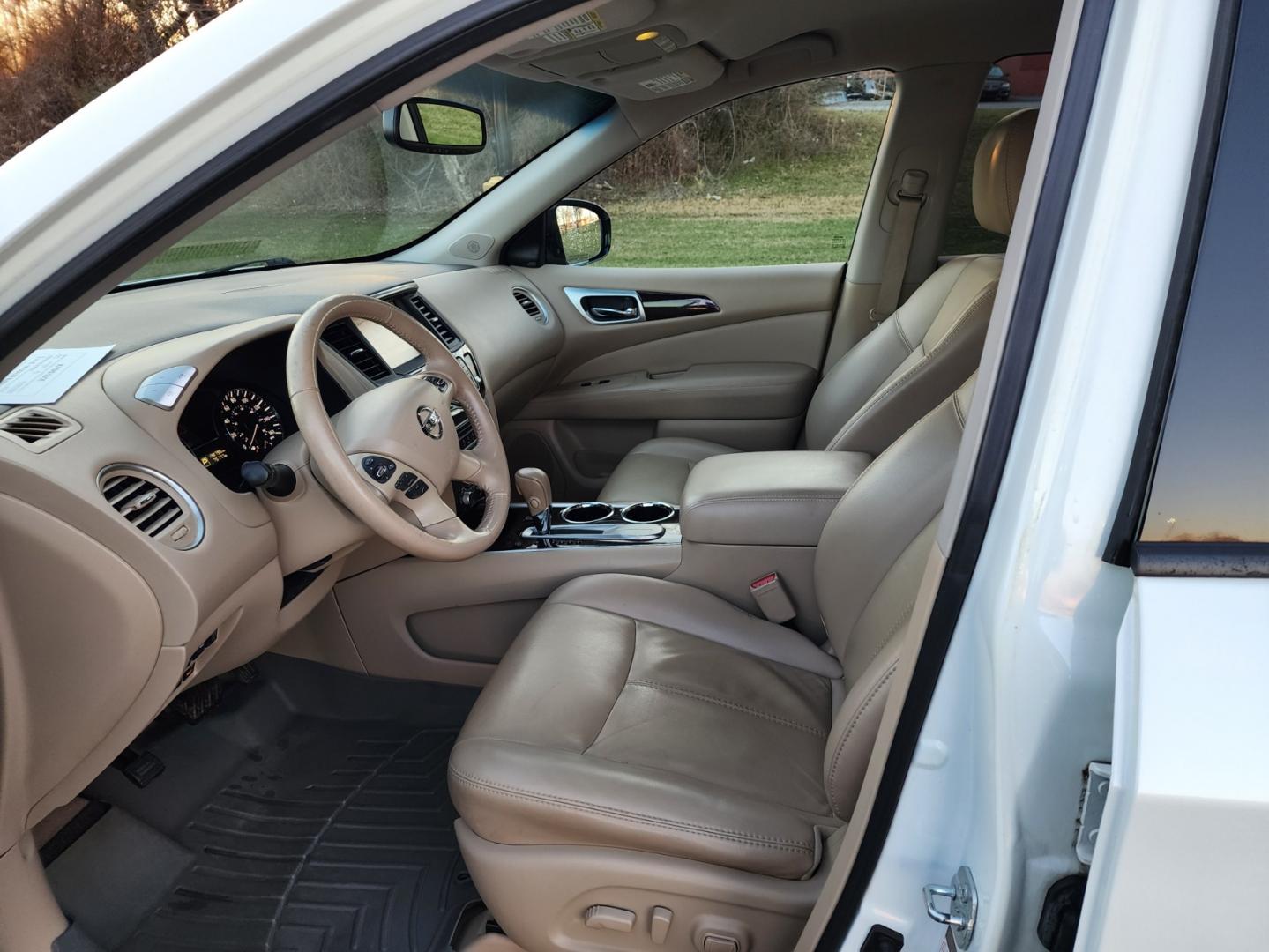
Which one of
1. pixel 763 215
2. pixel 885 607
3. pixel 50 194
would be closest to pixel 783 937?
pixel 885 607

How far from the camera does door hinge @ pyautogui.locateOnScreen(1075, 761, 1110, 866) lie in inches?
28.7

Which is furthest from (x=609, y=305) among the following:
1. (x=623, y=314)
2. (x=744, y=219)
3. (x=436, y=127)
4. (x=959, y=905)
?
(x=959, y=905)

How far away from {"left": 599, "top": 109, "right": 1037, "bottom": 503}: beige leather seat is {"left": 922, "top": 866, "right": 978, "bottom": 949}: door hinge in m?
1.22

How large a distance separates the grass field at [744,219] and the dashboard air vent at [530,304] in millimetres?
349

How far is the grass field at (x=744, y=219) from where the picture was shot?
9.07ft

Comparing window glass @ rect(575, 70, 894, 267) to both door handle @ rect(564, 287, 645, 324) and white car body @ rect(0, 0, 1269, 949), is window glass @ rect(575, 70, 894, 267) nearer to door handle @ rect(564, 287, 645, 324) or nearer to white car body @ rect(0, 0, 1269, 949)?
door handle @ rect(564, 287, 645, 324)

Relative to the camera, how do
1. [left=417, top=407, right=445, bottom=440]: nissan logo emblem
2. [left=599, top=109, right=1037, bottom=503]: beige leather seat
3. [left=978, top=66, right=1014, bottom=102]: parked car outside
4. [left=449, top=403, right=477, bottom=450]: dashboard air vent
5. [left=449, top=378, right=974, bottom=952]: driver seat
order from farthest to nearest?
[left=978, top=66, right=1014, bottom=102]: parked car outside → [left=449, top=403, right=477, bottom=450]: dashboard air vent → [left=599, top=109, right=1037, bottom=503]: beige leather seat → [left=417, top=407, right=445, bottom=440]: nissan logo emblem → [left=449, top=378, right=974, bottom=952]: driver seat

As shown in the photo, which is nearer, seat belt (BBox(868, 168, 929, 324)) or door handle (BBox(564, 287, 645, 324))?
seat belt (BBox(868, 168, 929, 324))

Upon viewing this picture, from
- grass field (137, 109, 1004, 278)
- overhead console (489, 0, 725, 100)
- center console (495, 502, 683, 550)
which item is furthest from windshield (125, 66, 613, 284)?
center console (495, 502, 683, 550)

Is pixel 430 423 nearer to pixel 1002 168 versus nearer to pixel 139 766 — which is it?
pixel 139 766

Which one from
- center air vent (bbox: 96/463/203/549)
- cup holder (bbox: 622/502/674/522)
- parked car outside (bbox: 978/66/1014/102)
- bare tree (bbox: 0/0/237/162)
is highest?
bare tree (bbox: 0/0/237/162)

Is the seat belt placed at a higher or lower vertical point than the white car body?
lower

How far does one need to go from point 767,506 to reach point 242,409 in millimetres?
1031

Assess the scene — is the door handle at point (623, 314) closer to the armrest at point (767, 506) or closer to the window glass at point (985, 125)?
the window glass at point (985, 125)
